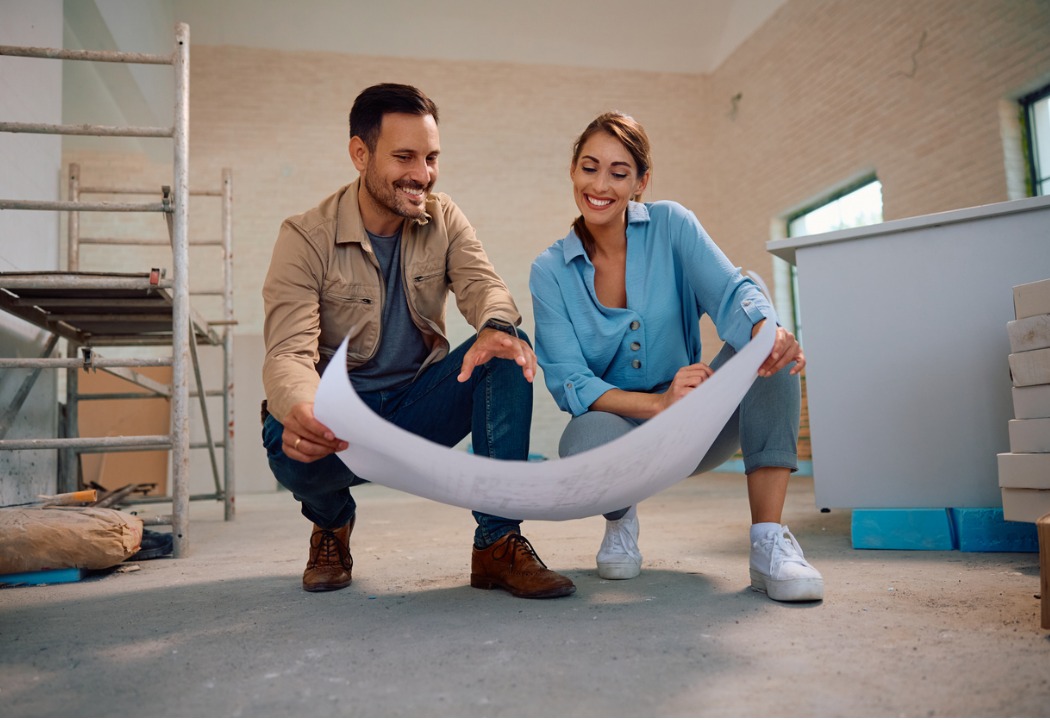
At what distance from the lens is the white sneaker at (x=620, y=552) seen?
1.68 meters

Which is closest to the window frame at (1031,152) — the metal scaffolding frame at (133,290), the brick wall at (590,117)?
the brick wall at (590,117)

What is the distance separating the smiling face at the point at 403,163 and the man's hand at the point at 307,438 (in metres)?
0.59

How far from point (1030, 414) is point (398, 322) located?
4.65 ft

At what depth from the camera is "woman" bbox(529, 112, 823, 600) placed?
1604 millimetres

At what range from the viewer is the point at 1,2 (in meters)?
2.56

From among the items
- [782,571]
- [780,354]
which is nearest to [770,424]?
[780,354]

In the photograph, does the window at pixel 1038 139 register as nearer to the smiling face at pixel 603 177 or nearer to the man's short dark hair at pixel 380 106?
the smiling face at pixel 603 177

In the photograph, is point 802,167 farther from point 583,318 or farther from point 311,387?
point 311,387

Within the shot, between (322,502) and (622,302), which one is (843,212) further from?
(322,502)

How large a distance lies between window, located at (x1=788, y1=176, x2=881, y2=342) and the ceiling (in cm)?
188

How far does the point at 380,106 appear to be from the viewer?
1.65m

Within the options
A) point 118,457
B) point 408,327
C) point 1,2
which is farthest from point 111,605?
point 118,457

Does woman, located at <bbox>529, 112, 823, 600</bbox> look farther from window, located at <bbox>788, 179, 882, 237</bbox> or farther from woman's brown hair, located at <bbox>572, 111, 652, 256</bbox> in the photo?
window, located at <bbox>788, 179, 882, 237</bbox>

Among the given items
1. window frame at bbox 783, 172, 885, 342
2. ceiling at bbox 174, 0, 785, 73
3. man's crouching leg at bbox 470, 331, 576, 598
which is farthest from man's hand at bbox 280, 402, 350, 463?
ceiling at bbox 174, 0, 785, 73
